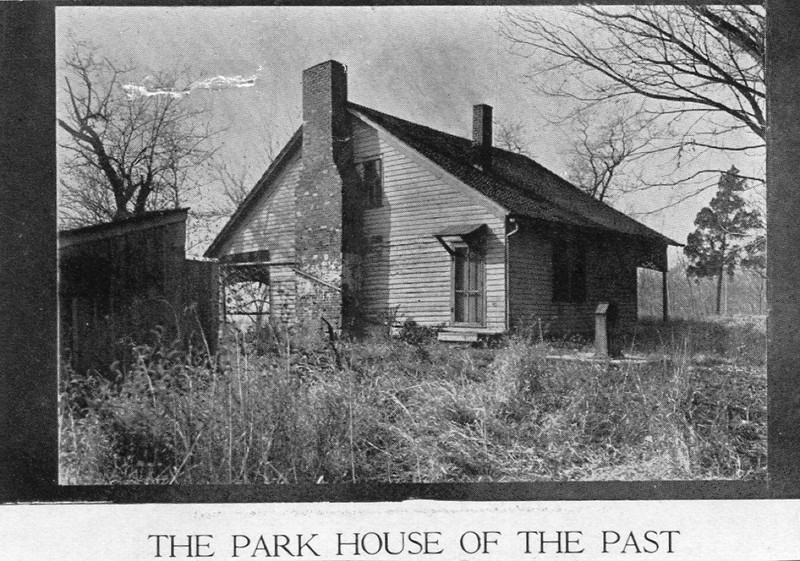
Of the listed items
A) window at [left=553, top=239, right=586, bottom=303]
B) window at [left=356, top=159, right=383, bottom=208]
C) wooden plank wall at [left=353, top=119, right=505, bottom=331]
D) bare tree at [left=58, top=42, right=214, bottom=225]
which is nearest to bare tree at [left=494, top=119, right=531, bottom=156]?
wooden plank wall at [left=353, top=119, right=505, bottom=331]

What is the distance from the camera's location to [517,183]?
12.7 ft

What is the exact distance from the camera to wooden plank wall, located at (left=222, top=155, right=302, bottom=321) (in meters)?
3.67

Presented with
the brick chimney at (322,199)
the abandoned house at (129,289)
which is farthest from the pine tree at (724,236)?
the abandoned house at (129,289)

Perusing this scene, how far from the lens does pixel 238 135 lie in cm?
358

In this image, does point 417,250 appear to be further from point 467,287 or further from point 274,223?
point 274,223

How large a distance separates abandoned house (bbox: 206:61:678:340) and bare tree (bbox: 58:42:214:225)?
506mm

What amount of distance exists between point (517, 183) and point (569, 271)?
744mm

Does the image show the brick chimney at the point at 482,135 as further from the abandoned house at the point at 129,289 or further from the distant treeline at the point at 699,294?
the abandoned house at the point at 129,289

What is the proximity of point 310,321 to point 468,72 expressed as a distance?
80.5 inches

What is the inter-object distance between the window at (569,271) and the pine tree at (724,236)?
0.69 m

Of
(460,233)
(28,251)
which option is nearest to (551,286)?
(460,233)

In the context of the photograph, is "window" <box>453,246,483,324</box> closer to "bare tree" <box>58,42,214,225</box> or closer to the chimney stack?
the chimney stack

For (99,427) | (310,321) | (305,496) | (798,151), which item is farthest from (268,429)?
(798,151)

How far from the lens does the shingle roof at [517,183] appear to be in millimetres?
3740
